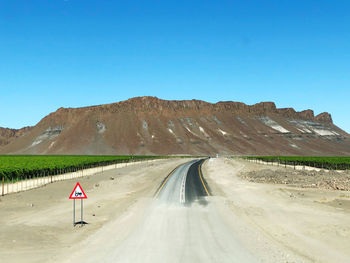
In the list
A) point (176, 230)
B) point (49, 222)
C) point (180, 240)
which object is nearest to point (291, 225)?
point (176, 230)

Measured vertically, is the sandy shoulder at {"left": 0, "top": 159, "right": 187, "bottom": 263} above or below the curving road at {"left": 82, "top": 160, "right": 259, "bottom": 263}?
below

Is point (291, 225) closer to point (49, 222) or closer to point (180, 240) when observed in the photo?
point (180, 240)

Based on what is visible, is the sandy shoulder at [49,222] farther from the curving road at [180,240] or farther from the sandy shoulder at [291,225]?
the sandy shoulder at [291,225]

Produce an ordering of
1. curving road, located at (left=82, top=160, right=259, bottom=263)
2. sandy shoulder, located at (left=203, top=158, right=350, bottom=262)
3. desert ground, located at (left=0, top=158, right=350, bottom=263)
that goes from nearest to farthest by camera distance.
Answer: curving road, located at (left=82, top=160, right=259, bottom=263) < desert ground, located at (left=0, top=158, right=350, bottom=263) < sandy shoulder, located at (left=203, top=158, right=350, bottom=262)

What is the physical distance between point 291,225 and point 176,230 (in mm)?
7376

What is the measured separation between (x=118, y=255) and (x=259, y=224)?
9433 millimetres

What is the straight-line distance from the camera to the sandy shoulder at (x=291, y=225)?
1318cm

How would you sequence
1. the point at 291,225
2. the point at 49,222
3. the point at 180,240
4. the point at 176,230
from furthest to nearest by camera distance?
1. the point at 49,222
2. the point at 291,225
3. the point at 176,230
4. the point at 180,240

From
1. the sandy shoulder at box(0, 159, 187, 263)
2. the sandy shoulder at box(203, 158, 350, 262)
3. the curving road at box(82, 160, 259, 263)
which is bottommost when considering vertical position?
the sandy shoulder at box(203, 158, 350, 262)

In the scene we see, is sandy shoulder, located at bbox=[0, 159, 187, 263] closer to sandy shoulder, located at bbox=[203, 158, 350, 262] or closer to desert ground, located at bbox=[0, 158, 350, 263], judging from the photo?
desert ground, located at bbox=[0, 158, 350, 263]

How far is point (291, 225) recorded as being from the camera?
18484 millimetres

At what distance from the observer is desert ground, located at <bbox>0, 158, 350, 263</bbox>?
12.3m

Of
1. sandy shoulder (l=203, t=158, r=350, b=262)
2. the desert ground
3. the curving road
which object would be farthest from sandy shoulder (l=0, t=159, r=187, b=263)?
sandy shoulder (l=203, t=158, r=350, b=262)

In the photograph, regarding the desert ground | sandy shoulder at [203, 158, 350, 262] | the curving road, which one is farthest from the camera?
sandy shoulder at [203, 158, 350, 262]
